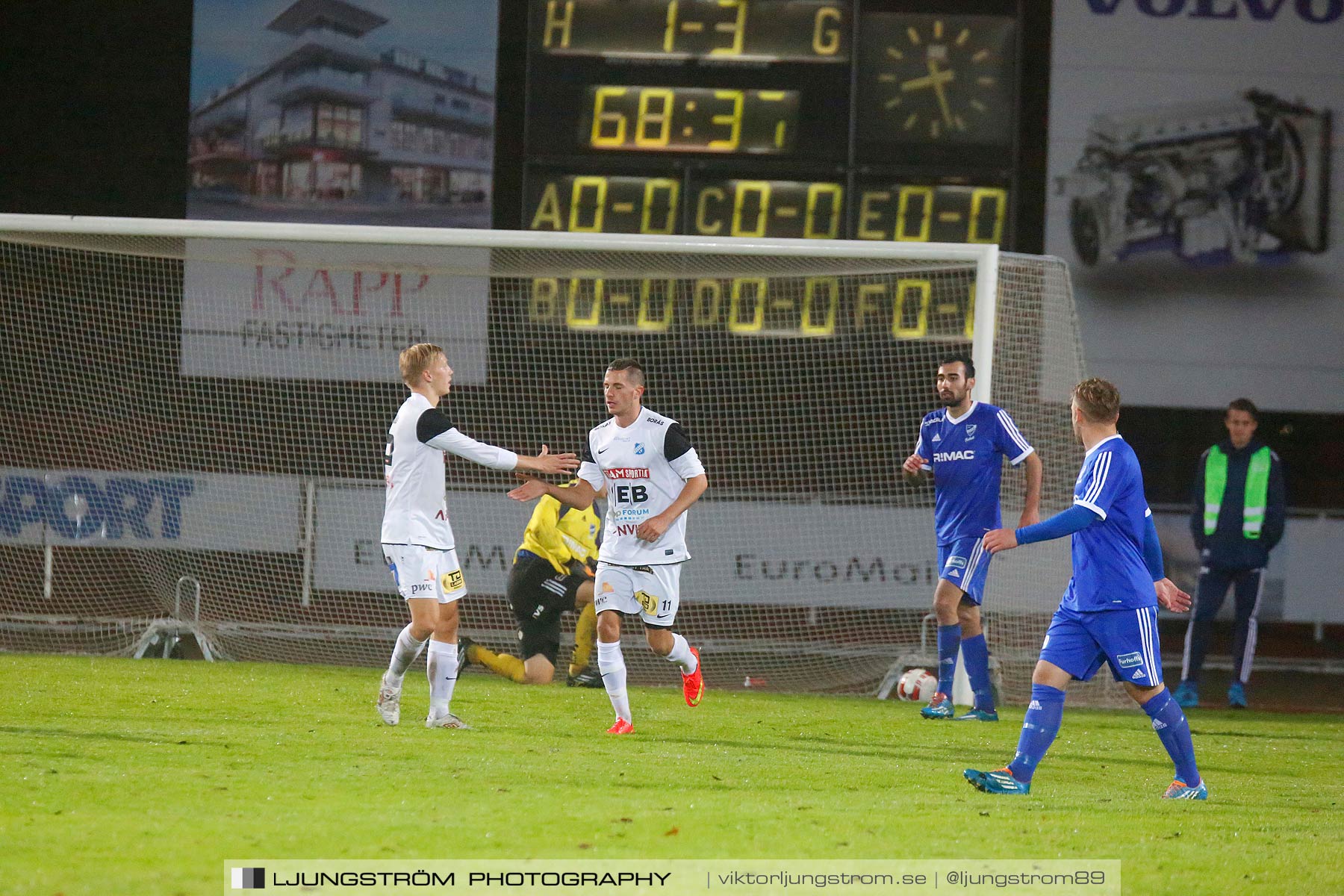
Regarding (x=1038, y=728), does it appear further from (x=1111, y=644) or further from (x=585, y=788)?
(x=585, y=788)

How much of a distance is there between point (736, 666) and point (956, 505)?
116 inches

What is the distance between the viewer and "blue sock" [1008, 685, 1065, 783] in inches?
214

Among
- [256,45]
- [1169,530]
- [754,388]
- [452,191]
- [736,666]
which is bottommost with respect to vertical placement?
[736,666]

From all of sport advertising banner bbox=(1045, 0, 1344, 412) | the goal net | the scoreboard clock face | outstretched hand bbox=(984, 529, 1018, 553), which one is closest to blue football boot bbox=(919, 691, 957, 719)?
the goal net

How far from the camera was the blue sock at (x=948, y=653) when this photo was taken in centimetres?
848

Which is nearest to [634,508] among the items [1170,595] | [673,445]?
[673,445]

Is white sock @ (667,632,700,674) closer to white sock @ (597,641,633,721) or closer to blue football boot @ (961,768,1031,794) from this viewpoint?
white sock @ (597,641,633,721)

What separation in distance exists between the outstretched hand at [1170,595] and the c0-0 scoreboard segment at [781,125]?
659 cm

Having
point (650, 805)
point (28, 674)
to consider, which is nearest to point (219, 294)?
point (28, 674)

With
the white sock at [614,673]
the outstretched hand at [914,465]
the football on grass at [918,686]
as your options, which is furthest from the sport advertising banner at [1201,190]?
the white sock at [614,673]

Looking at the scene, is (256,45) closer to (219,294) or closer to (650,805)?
(219,294)

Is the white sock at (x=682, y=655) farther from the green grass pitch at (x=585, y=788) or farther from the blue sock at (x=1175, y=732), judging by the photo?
the blue sock at (x=1175, y=732)

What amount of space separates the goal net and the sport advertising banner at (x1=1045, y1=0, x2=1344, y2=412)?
1741 millimetres

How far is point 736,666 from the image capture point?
35.4 feet
